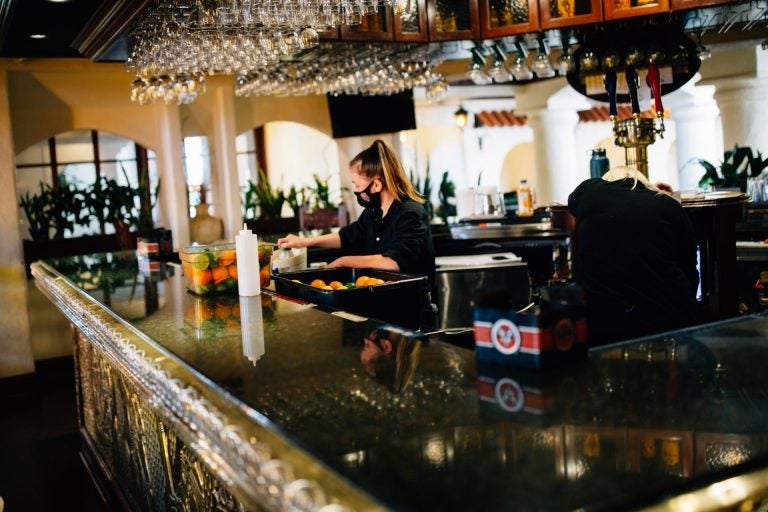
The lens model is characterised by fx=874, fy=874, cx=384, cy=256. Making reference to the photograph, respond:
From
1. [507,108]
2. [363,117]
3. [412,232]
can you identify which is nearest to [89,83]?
[363,117]

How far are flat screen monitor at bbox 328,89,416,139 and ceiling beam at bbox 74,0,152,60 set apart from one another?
382 centimetres

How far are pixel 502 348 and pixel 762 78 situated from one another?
9.58 meters

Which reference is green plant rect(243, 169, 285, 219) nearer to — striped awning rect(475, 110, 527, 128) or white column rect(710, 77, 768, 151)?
white column rect(710, 77, 768, 151)

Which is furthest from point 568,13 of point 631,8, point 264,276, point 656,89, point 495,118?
point 495,118

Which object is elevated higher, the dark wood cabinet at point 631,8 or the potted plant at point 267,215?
the dark wood cabinet at point 631,8

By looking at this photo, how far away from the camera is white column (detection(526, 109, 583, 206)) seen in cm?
1274

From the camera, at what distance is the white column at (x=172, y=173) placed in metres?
8.87

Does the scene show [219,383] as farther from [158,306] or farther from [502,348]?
[158,306]

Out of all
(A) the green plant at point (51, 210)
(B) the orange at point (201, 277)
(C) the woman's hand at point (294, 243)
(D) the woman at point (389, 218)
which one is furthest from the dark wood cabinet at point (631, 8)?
(A) the green plant at point (51, 210)

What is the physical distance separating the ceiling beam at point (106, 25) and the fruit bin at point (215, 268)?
4.53 feet

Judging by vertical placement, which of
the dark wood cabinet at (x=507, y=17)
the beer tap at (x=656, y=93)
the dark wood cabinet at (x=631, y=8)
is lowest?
the beer tap at (x=656, y=93)

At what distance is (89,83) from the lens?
29.0ft

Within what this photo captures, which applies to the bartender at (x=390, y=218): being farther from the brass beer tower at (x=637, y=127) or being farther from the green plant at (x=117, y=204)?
the green plant at (x=117, y=204)

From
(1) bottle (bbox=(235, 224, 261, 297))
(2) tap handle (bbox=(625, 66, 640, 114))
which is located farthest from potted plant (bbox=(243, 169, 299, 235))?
(1) bottle (bbox=(235, 224, 261, 297))
